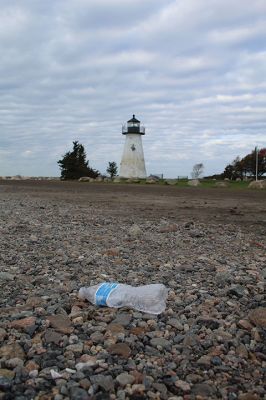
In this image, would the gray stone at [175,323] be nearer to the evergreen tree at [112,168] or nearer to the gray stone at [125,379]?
the gray stone at [125,379]

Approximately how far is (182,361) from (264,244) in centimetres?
614

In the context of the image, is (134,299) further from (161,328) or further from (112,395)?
(112,395)

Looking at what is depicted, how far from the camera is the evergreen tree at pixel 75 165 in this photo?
6794 cm

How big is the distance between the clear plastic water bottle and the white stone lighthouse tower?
204 ft

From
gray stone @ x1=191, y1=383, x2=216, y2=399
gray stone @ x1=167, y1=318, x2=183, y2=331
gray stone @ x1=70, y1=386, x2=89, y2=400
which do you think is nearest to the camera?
gray stone @ x1=70, y1=386, x2=89, y2=400

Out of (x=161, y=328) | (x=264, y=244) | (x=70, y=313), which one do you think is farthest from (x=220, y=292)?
(x=264, y=244)

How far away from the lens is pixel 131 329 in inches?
149

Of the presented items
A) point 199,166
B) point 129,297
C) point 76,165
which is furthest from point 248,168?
point 129,297

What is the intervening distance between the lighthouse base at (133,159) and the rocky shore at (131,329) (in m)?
59.7

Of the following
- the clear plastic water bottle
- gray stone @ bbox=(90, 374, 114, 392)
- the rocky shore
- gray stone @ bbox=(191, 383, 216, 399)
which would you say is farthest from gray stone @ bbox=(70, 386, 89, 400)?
the clear plastic water bottle

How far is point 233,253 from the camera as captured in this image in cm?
780

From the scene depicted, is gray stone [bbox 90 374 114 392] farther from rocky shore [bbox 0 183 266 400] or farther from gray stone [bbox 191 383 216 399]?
gray stone [bbox 191 383 216 399]

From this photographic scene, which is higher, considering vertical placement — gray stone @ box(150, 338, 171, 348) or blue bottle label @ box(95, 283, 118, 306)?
blue bottle label @ box(95, 283, 118, 306)

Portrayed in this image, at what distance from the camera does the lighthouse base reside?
2640 inches
